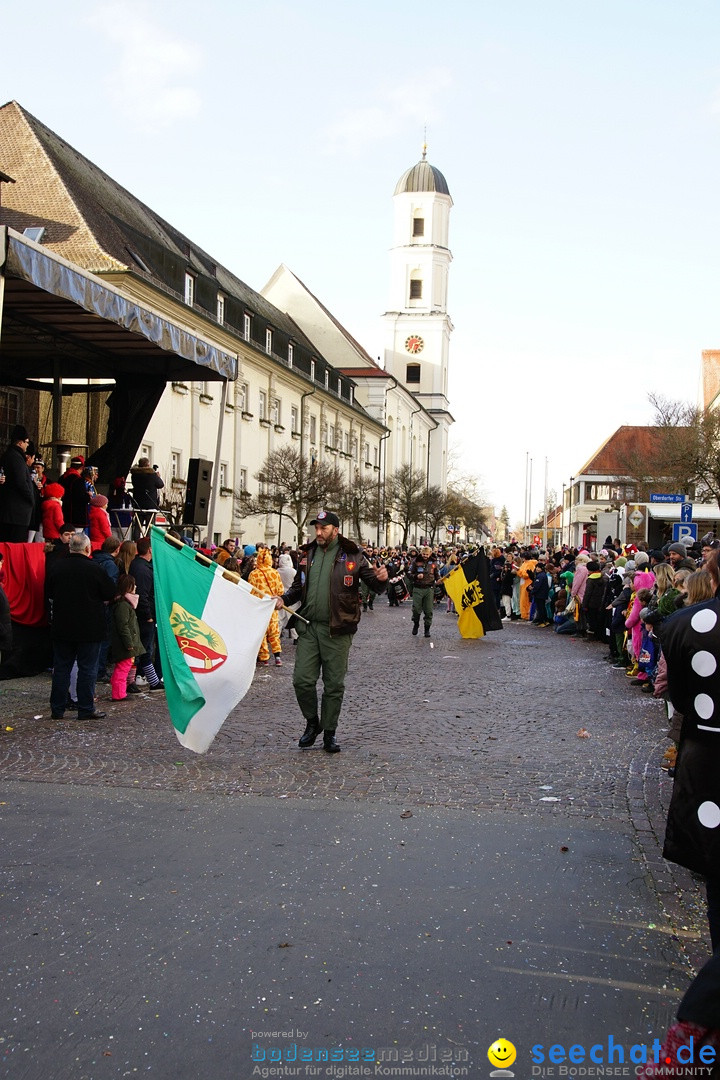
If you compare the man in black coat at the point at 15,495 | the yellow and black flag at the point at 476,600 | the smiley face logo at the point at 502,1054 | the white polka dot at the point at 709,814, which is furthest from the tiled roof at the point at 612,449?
the smiley face logo at the point at 502,1054

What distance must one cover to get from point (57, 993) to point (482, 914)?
195cm

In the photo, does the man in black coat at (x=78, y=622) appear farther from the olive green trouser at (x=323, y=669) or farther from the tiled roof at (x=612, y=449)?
the tiled roof at (x=612, y=449)

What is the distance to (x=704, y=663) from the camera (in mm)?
3473

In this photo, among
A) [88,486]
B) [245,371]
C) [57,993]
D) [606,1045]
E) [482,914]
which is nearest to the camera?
[606,1045]

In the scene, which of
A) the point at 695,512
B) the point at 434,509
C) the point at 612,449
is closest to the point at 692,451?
the point at 695,512

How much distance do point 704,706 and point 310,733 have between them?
5649 mm

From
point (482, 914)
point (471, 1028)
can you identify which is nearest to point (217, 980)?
point (471, 1028)

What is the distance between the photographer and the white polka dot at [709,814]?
3.44 meters

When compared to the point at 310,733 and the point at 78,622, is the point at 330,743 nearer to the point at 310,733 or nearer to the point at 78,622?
the point at 310,733

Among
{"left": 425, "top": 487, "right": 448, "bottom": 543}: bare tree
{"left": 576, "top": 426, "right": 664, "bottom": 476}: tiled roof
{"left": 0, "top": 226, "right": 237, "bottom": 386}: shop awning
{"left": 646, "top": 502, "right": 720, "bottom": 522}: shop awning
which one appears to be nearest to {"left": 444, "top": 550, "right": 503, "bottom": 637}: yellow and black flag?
{"left": 0, "top": 226, "right": 237, "bottom": 386}: shop awning

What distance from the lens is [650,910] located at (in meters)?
4.88

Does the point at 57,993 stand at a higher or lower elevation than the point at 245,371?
lower

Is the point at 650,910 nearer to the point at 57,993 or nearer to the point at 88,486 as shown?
the point at 57,993

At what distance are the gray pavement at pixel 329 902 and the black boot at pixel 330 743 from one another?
0.10 metres
